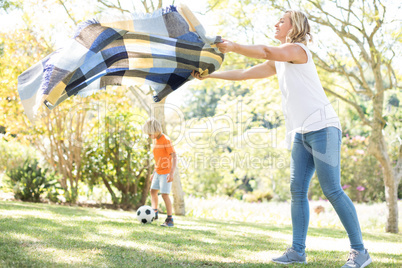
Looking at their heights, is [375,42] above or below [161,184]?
above

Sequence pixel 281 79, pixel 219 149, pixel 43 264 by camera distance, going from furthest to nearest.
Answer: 1. pixel 219 149
2. pixel 281 79
3. pixel 43 264

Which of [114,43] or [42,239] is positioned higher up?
[114,43]

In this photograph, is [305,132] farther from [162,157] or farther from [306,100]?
[162,157]

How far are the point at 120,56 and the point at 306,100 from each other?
5.69 feet

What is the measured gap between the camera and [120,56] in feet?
11.8

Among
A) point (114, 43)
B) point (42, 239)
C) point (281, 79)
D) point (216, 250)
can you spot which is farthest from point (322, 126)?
point (42, 239)

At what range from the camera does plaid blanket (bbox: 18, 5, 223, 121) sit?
3047mm

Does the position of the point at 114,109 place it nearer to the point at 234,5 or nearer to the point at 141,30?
the point at 234,5

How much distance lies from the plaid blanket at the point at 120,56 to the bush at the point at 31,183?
6.44 metres

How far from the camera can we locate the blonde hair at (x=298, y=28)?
3.06 metres

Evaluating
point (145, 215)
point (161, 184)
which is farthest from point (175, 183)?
point (145, 215)

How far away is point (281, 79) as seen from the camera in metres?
3.19

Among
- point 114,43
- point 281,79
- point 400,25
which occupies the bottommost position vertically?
point 281,79

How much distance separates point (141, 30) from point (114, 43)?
31 centimetres
